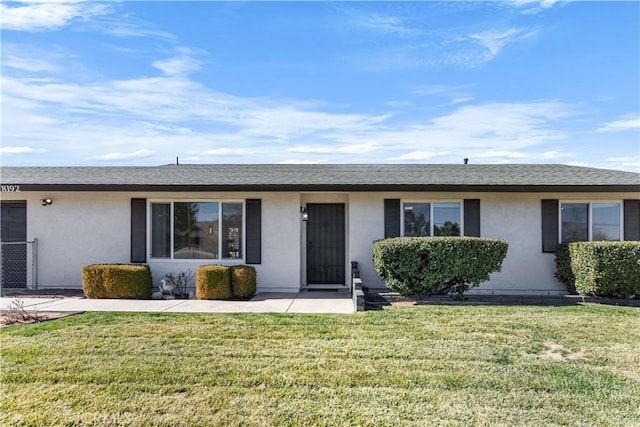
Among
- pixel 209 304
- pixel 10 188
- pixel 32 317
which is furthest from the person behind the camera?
pixel 10 188

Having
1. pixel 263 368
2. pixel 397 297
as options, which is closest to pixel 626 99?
pixel 397 297

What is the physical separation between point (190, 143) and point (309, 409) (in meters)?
13.8

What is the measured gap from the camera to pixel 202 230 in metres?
11.0

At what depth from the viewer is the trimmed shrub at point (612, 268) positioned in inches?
348

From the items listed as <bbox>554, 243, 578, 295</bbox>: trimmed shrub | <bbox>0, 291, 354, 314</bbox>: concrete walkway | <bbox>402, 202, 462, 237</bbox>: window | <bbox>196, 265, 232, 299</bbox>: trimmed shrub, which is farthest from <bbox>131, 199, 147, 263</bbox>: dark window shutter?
<bbox>554, 243, 578, 295</bbox>: trimmed shrub

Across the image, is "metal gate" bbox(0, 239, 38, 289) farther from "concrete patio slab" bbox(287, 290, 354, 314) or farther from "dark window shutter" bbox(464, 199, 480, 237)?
"dark window shutter" bbox(464, 199, 480, 237)

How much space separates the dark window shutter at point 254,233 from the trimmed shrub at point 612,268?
726 centimetres

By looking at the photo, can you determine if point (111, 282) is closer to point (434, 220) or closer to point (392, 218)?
point (392, 218)

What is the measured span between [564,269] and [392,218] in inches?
159

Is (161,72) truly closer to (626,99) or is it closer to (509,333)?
(509,333)

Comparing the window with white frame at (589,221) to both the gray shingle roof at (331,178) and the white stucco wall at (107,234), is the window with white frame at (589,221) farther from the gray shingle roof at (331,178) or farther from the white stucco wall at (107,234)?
the white stucco wall at (107,234)

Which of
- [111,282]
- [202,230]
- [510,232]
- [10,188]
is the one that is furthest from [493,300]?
[10,188]

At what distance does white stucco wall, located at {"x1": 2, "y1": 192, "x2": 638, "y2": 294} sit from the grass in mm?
3169

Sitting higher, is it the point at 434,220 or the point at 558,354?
the point at 434,220
